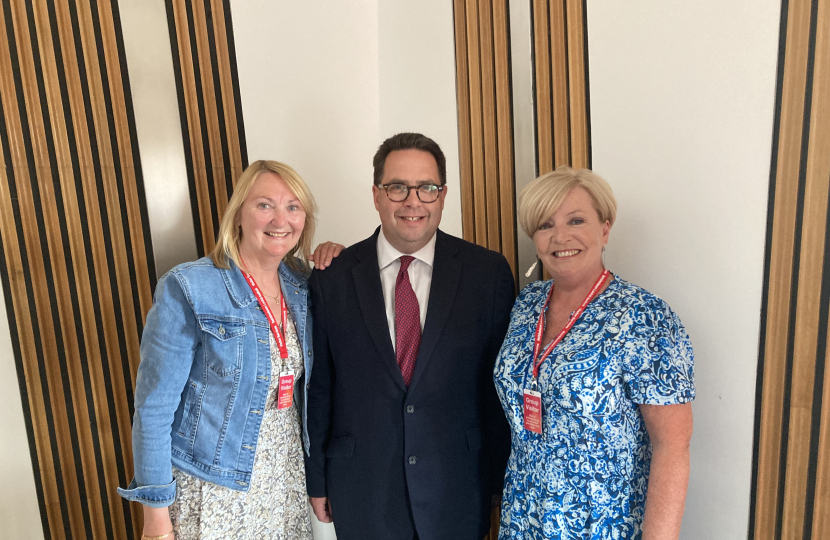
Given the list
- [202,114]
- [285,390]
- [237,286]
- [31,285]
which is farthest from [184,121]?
[285,390]

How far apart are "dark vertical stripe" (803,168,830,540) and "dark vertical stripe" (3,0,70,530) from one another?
286 cm

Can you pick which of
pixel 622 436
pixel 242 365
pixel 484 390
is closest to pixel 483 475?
pixel 484 390

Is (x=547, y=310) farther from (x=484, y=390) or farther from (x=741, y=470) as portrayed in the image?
(x=741, y=470)

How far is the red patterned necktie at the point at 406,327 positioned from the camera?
1933 mm

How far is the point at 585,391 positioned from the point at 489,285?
0.61m

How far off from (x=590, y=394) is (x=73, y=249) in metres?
2.21

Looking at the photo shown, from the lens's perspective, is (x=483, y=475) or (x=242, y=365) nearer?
(x=242, y=365)

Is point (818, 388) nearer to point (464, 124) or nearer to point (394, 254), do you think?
point (394, 254)

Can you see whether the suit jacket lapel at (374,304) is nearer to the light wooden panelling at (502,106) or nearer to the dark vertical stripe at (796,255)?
the light wooden panelling at (502,106)

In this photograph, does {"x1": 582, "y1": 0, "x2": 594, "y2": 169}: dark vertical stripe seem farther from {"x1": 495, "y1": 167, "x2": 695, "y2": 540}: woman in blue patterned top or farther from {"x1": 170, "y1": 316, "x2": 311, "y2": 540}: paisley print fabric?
{"x1": 170, "y1": 316, "x2": 311, "y2": 540}: paisley print fabric

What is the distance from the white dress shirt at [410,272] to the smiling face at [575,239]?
47 cm

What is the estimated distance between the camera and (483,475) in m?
1.99

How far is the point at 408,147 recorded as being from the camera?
6.77ft

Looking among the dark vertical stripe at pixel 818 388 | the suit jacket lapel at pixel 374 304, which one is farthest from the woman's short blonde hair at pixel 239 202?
the dark vertical stripe at pixel 818 388
